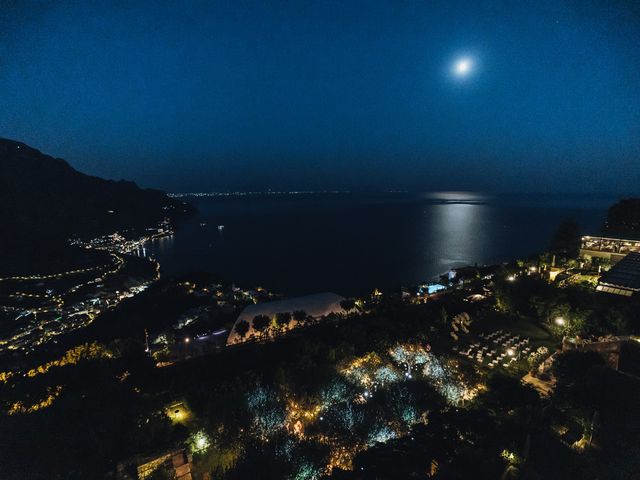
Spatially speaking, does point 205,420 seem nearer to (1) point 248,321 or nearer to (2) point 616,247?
(1) point 248,321

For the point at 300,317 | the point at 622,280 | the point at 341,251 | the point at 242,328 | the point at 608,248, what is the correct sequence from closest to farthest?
the point at 242,328 < the point at 300,317 < the point at 622,280 < the point at 608,248 < the point at 341,251

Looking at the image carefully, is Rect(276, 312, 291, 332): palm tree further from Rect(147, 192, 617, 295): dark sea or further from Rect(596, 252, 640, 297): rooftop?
Rect(147, 192, 617, 295): dark sea

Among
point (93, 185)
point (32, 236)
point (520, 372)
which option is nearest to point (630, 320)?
point (520, 372)

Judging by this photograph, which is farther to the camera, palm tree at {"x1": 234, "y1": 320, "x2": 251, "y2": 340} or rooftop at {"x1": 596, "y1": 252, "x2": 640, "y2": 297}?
rooftop at {"x1": 596, "y1": 252, "x2": 640, "y2": 297}

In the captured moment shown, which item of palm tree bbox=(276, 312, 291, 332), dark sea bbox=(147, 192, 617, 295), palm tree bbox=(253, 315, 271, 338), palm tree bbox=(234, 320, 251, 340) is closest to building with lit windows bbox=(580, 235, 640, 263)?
dark sea bbox=(147, 192, 617, 295)

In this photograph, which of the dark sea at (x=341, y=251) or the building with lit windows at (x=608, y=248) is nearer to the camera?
the building with lit windows at (x=608, y=248)

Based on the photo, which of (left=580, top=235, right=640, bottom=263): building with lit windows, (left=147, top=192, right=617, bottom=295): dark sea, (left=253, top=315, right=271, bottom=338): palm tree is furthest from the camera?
(left=147, top=192, right=617, bottom=295): dark sea

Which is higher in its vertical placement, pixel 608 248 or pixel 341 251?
pixel 608 248

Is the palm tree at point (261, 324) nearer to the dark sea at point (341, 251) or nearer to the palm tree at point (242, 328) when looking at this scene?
the palm tree at point (242, 328)


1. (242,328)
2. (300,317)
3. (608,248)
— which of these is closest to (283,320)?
(300,317)

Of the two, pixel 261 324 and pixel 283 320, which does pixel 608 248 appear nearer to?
pixel 283 320

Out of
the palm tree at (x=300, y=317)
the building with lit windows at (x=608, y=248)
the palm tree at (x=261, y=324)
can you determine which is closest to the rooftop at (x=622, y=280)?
the building with lit windows at (x=608, y=248)
